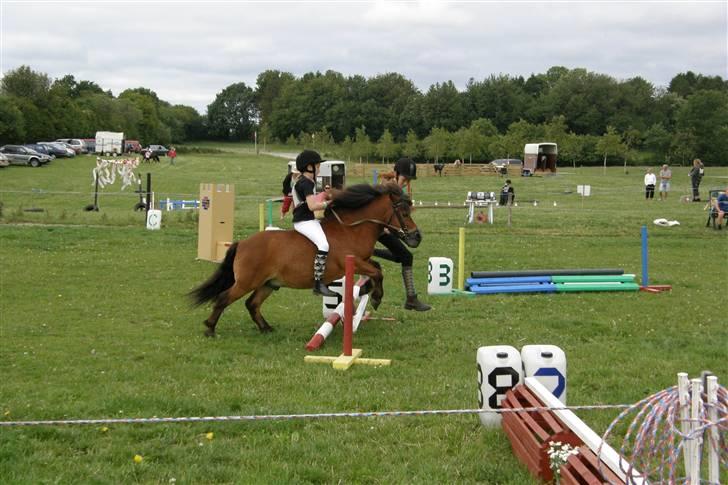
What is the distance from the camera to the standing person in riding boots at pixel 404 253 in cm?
1037

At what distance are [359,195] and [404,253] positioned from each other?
3.67 ft

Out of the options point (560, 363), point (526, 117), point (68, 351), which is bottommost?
point (68, 351)

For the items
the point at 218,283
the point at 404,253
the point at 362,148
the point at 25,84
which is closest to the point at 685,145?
the point at 362,148

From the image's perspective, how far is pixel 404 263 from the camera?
35.2ft

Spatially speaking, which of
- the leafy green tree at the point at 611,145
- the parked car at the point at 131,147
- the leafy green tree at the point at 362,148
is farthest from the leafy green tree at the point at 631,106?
the parked car at the point at 131,147

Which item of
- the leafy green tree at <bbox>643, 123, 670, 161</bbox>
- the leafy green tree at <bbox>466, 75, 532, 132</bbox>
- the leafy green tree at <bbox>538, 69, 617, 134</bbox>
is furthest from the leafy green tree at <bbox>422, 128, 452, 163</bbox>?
the leafy green tree at <bbox>466, 75, 532, 132</bbox>

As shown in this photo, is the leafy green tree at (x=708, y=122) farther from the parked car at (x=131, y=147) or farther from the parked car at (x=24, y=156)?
the parked car at (x=24, y=156)

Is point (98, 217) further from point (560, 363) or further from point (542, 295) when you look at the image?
point (560, 363)

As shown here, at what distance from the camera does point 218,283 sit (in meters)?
10.4

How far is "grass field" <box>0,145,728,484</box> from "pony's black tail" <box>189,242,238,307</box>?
0.49 m

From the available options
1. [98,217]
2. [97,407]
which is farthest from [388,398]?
[98,217]

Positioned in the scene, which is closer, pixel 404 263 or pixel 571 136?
pixel 404 263

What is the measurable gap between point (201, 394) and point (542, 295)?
735 cm

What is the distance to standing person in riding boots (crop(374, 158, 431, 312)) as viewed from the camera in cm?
1037
